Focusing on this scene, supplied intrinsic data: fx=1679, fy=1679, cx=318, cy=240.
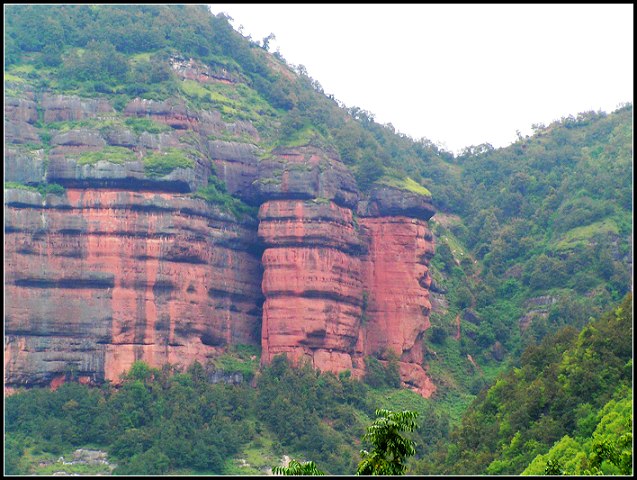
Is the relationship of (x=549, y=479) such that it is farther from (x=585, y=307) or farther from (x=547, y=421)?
(x=585, y=307)

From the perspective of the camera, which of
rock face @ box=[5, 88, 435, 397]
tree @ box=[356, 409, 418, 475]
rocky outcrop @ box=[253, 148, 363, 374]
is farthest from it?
rocky outcrop @ box=[253, 148, 363, 374]

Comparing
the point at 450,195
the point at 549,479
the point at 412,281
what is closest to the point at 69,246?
the point at 412,281

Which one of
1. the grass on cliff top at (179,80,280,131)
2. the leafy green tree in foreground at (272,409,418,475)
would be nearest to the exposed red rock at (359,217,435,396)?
the grass on cliff top at (179,80,280,131)

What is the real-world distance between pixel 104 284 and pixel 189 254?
18.6 feet

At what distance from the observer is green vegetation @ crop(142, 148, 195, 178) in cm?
10181

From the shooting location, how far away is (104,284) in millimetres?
99062

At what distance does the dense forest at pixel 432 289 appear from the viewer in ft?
262

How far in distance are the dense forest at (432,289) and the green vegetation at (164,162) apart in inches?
7.3

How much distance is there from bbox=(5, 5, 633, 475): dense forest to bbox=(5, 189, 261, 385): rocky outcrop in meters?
1.64

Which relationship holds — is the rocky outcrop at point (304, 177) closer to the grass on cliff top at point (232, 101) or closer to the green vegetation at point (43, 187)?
the grass on cliff top at point (232, 101)

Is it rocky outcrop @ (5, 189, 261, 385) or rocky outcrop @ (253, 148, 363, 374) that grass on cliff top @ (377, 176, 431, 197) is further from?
rocky outcrop @ (5, 189, 261, 385)

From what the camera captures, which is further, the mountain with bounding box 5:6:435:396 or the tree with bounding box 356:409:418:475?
the mountain with bounding box 5:6:435:396

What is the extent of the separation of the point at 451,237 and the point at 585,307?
22085 mm

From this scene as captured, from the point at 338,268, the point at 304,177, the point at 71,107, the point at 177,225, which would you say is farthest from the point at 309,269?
the point at 71,107
